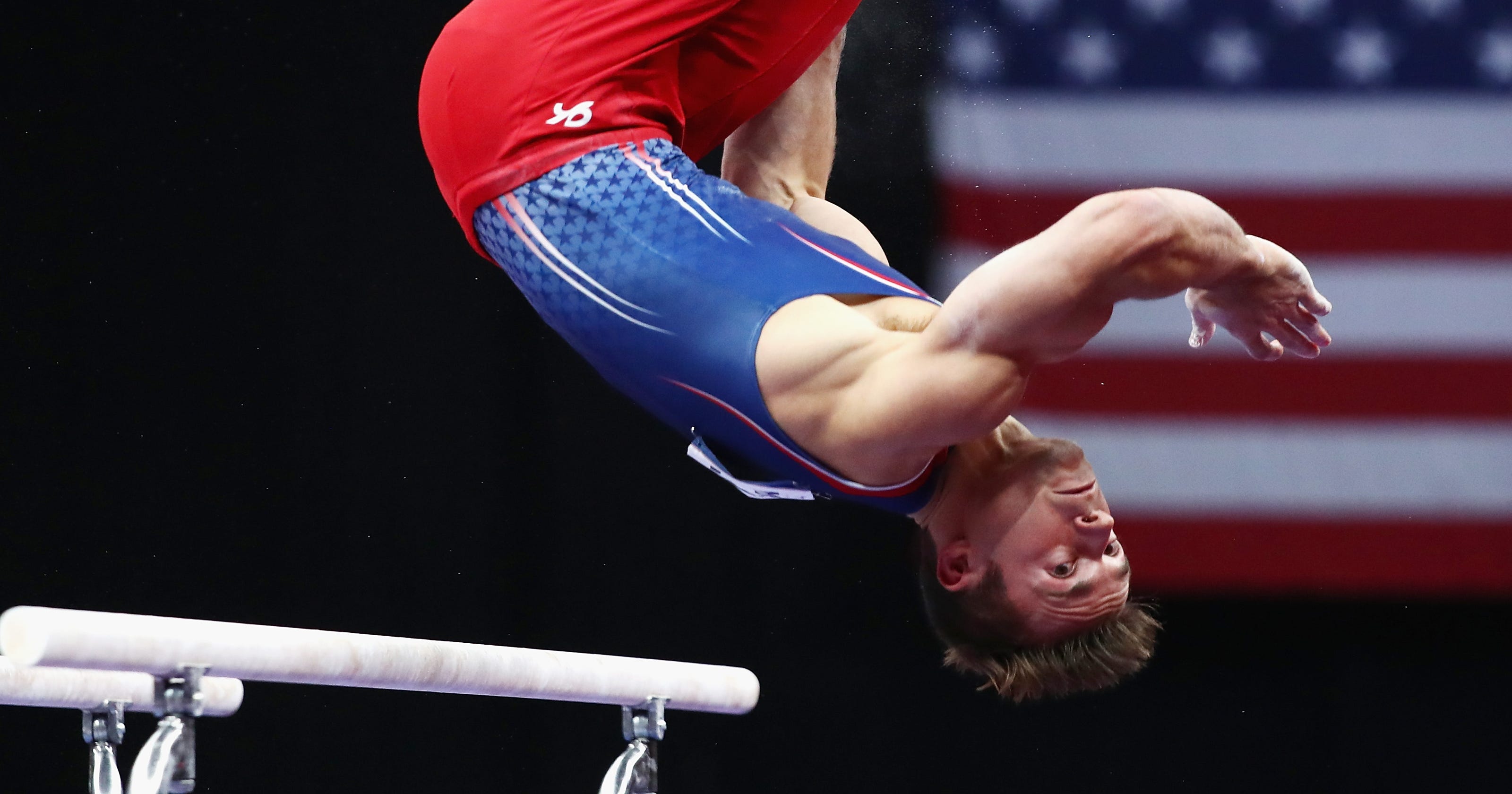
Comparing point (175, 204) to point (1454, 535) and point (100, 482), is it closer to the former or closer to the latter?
point (100, 482)

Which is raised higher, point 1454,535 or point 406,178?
point 406,178

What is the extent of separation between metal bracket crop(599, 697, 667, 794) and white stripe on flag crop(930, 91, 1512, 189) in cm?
176

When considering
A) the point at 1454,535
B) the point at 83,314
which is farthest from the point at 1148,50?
the point at 83,314

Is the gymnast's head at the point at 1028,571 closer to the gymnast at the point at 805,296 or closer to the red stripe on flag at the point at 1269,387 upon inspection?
the gymnast at the point at 805,296

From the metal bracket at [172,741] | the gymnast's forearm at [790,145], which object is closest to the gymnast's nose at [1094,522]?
the gymnast's forearm at [790,145]

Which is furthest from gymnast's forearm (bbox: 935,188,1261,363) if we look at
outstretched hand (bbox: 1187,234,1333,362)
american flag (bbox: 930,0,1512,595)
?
american flag (bbox: 930,0,1512,595)

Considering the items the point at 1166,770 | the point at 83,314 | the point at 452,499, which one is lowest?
the point at 1166,770

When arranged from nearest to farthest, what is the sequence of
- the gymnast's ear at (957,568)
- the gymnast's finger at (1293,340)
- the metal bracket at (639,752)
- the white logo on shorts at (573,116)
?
the gymnast's finger at (1293,340) → the white logo on shorts at (573,116) → the gymnast's ear at (957,568) → the metal bracket at (639,752)

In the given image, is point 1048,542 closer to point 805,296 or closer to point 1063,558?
point 1063,558

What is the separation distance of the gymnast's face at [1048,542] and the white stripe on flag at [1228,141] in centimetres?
165

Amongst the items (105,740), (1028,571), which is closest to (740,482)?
(1028,571)

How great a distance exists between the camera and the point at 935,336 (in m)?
1.89

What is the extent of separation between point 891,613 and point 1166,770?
75 cm

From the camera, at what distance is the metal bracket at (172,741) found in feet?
5.70
